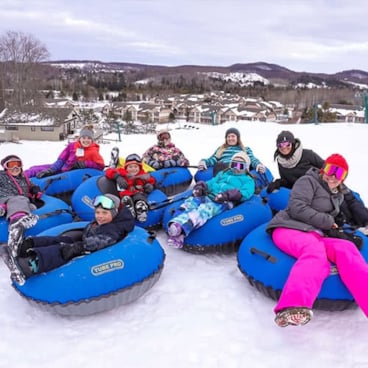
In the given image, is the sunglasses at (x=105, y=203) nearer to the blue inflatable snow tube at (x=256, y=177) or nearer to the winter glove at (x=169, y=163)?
the blue inflatable snow tube at (x=256, y=177)

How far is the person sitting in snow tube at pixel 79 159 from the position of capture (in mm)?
5645

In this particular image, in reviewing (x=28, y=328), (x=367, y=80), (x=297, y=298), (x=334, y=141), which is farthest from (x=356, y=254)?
(x=367, y=80)

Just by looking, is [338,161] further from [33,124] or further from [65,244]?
[33,124]

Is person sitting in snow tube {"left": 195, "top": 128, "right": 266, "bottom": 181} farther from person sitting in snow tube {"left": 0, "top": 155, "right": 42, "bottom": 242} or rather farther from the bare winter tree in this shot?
the bare winter tree

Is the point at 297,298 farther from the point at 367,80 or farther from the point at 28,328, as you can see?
the point at 367,80

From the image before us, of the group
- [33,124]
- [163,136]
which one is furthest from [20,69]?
[163,136]

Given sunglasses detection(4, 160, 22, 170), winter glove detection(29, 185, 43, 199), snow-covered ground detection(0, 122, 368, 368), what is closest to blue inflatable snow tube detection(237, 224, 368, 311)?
snow-covered ground detection(0, 122, 368, 368)

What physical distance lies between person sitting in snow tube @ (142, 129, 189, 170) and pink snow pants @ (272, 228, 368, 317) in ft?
10.5

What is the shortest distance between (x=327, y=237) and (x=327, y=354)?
882mm

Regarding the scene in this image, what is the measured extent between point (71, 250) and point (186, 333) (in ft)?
3.47

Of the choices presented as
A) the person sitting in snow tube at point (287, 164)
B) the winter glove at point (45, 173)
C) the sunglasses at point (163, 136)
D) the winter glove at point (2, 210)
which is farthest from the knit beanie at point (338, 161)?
the winter glove at point (45, 173)

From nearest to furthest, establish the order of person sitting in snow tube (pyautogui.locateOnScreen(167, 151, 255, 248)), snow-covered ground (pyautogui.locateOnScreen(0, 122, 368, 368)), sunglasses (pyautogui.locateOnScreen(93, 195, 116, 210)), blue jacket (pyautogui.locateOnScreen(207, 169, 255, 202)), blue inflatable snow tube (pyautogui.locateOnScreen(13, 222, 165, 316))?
snow-covered ground (pyautogui.locateOnScreen(0, 122, 368, 368))
blue inflatable snow tube (pyautogui.locateOnScreen(13, 222, 165, 316))
sunglasses (pyautogui.locateOnScreen(93, 195, 116, 210))
person sitting in snow tube (pyautogui.locateOnScreen(167, 151, 255, 248))
blue jacket (pyautogui.locateOnScreen(207, 169, 255, 202))

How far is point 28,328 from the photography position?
2.72 meters

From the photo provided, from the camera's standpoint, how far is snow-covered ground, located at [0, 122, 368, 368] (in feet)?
7.88
